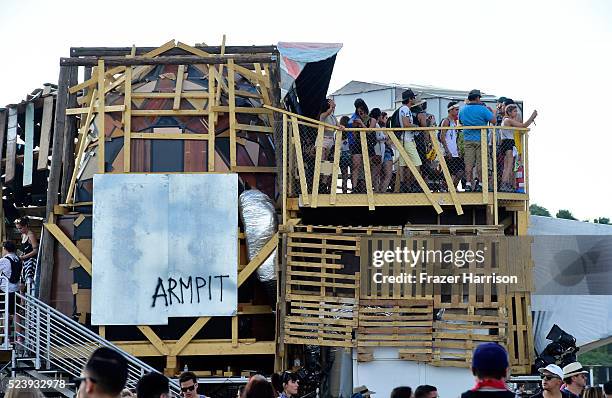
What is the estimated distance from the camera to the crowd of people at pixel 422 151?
2381 centimetres

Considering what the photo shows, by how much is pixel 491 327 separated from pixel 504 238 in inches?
63.7

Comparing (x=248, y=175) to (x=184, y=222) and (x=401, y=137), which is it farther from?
(x=401, y=137)

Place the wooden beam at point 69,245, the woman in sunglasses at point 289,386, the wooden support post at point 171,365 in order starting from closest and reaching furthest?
the woman in sunglasses at point 289,386 < the wooden support post at point 171,365 < the wooden beam at point 69,245

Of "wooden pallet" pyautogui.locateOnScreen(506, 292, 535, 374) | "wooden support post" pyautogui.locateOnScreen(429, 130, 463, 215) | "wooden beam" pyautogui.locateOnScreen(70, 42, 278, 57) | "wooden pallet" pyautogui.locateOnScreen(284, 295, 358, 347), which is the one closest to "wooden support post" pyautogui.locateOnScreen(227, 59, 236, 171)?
"wooden beam" pyautogui.locateOnScreen(70, 42, 278, 57)

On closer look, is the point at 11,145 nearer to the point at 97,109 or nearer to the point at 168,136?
the point at 97,109

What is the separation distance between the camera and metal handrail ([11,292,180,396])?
23312 mm

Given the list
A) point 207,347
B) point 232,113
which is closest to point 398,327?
point 207,347

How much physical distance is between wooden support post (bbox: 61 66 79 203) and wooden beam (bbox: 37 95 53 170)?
1.46 meters

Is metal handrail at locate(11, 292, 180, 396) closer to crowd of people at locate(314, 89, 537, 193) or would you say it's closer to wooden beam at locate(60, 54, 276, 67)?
crowd of people at locate(314, 89, 537, 193)

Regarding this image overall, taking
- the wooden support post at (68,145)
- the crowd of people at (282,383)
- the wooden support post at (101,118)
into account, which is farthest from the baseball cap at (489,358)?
the wooden support post at (68,145)

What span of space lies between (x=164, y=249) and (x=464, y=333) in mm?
5836

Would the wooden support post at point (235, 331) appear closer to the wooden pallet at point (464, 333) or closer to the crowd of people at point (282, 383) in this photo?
the wooden pallet at point (464, 333)

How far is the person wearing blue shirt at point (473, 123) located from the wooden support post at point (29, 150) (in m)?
9.67

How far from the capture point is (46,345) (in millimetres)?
23859
